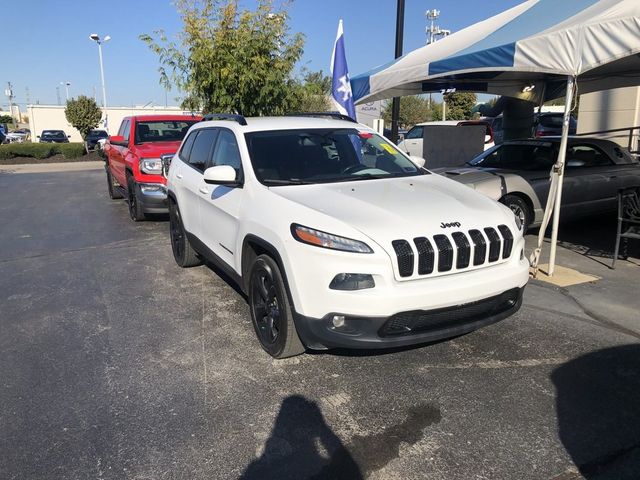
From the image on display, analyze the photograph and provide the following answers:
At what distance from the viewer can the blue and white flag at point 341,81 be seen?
9.88 meters

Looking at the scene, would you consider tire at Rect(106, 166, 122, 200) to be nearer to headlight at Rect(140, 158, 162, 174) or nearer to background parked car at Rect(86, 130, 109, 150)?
headlight at Rect(140, 158, 162, 174)

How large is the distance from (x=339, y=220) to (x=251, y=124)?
1.91m

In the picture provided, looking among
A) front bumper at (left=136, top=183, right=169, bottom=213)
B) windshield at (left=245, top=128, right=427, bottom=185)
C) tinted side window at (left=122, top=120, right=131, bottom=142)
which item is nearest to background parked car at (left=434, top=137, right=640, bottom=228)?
windshield at (left=245, top=128, right=427, bottom=185)

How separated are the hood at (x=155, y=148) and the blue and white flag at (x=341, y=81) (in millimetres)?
3064

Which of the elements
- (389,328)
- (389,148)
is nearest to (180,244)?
(389,148)

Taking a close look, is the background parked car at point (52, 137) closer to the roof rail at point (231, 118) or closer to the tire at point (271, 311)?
the roof rail at point (231, 118)

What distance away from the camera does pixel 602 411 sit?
3.25m

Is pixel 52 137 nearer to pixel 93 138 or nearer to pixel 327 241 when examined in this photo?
pixel 93 138

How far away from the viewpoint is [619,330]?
4512 mm

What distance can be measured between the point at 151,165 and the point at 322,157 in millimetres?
4883

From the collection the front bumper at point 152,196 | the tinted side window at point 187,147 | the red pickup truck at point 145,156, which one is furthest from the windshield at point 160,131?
the tinted side window at point 187,147

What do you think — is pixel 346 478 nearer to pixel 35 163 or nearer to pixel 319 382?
pixel 319 382

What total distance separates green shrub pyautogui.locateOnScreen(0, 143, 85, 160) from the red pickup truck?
61.7ft

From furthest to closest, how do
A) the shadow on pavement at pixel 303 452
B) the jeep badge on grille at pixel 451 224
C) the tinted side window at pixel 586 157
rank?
the tinted side window at pixel 586 157
the jeep badge on grille at pixel 451 224
the shadow on pavement at pixel 303 452
